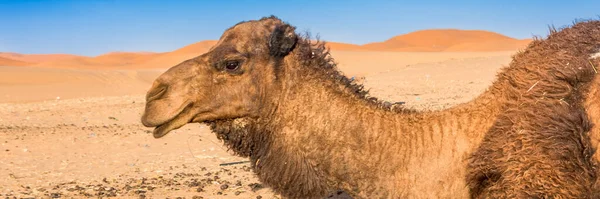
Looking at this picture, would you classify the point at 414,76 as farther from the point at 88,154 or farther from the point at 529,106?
the point at 529,106

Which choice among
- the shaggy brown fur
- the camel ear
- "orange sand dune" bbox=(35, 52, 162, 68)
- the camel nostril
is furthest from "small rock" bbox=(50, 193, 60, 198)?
"orange sand dune" bbox=(35, 52, 162, 68)

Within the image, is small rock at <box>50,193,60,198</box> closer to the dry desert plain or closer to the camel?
the dry desert plain

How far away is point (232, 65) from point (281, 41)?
0.33 m

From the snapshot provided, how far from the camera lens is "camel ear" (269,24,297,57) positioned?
4.04m

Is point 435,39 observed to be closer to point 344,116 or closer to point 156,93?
point 344,116

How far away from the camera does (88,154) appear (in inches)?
419

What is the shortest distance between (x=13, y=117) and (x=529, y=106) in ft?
51.1

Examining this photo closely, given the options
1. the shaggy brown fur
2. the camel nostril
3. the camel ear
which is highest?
the camel ear

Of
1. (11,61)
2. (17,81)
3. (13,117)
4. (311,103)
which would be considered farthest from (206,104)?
(11,61)

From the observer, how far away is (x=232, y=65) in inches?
158

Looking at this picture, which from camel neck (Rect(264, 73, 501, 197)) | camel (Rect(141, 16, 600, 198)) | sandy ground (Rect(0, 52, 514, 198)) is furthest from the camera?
sandy ground (Rect(0, 52, 514, 198))

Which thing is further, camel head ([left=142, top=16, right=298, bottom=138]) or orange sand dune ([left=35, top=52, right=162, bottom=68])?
orange sand dune ([left=35, top=52, right=162, bottom=68])

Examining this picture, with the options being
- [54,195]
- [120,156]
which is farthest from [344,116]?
[120,156]

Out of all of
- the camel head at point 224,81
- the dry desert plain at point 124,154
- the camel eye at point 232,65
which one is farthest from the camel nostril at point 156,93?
the dry desert plain at point 124,154
